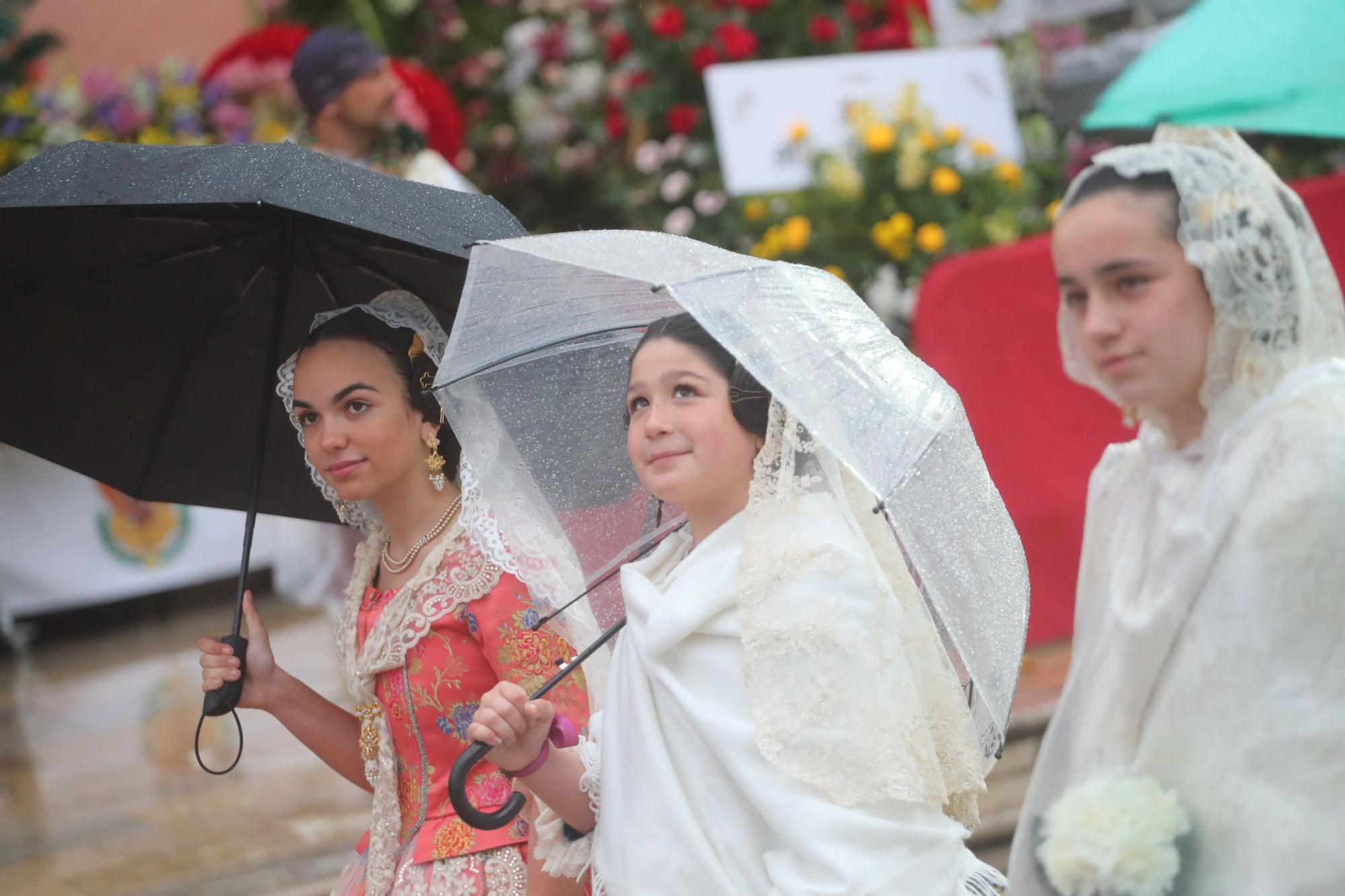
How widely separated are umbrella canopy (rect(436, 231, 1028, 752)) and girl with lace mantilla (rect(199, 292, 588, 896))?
161 millimetres

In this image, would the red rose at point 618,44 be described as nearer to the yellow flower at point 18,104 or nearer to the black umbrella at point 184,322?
the yellow flower at point 18,104

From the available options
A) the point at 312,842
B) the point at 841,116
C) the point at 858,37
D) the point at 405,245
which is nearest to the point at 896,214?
the point at 841,116

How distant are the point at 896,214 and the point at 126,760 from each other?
388cm

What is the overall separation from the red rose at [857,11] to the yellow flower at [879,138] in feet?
5.87

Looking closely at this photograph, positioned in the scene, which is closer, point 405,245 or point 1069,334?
point 1069,334

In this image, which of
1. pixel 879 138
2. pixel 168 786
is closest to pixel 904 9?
pixel 879 138

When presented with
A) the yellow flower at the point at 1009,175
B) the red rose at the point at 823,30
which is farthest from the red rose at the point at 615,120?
the yellow flower at the point at 1009,175

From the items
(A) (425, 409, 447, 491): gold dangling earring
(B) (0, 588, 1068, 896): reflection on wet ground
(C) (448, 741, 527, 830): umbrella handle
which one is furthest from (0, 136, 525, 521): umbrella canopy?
(B) (0, 588, 1068, 896): reflection on wet ground

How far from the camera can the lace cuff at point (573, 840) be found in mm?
2205

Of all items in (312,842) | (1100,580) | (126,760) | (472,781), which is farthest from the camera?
(126,760)

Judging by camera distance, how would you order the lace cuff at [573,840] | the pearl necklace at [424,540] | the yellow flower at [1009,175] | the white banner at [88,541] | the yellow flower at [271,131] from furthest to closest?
1. the white banner at [88,541]
2. the yellow flower at [1009,175]
3. the yellow flower at [271,131]
4. the pearl necklace at [424,540]
5. the lace cuff at [573,840]

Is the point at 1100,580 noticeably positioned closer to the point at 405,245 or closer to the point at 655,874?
the point at 655,874

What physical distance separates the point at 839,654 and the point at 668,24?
5.91m

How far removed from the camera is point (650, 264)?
2037 millimetres
